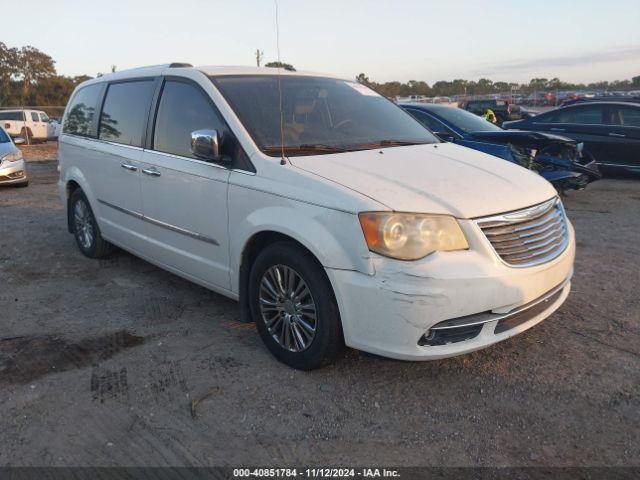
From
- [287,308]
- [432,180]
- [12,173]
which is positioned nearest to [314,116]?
[432,180]

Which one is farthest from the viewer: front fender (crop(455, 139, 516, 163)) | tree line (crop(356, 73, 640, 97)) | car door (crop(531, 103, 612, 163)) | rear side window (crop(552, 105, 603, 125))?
tree line (crop(356, 73, 640, 97))

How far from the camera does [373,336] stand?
9.45 feet

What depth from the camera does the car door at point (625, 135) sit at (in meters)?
10.2

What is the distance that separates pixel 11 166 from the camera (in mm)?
10820

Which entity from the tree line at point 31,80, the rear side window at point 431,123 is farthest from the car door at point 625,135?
the tree line at point 31,80

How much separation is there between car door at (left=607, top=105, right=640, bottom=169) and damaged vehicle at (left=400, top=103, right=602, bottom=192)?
6.58ft

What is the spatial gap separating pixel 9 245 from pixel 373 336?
17.8 ft

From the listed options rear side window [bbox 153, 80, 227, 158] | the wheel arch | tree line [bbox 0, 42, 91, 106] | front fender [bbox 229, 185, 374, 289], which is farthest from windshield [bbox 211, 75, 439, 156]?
tree line [bbox 0, 42, 91, 106]

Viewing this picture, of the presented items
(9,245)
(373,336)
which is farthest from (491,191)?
(9,245)

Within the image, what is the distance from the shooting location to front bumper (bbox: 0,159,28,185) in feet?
35.1

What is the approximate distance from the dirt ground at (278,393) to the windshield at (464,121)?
4.31 meters

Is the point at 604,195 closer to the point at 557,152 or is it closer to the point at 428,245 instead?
the point at 557,152

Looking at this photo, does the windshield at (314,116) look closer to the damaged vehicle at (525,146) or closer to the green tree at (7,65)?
the damaged vehicle at (525,146)

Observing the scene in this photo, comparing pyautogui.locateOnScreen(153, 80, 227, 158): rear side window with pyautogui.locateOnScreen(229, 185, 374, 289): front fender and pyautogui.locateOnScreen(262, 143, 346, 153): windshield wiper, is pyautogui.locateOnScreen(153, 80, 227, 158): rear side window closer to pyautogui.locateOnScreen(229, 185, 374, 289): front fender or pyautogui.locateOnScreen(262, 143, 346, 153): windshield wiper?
pyautogui.locateOnScreen(262, 143, 346, 153): windshield wiper
